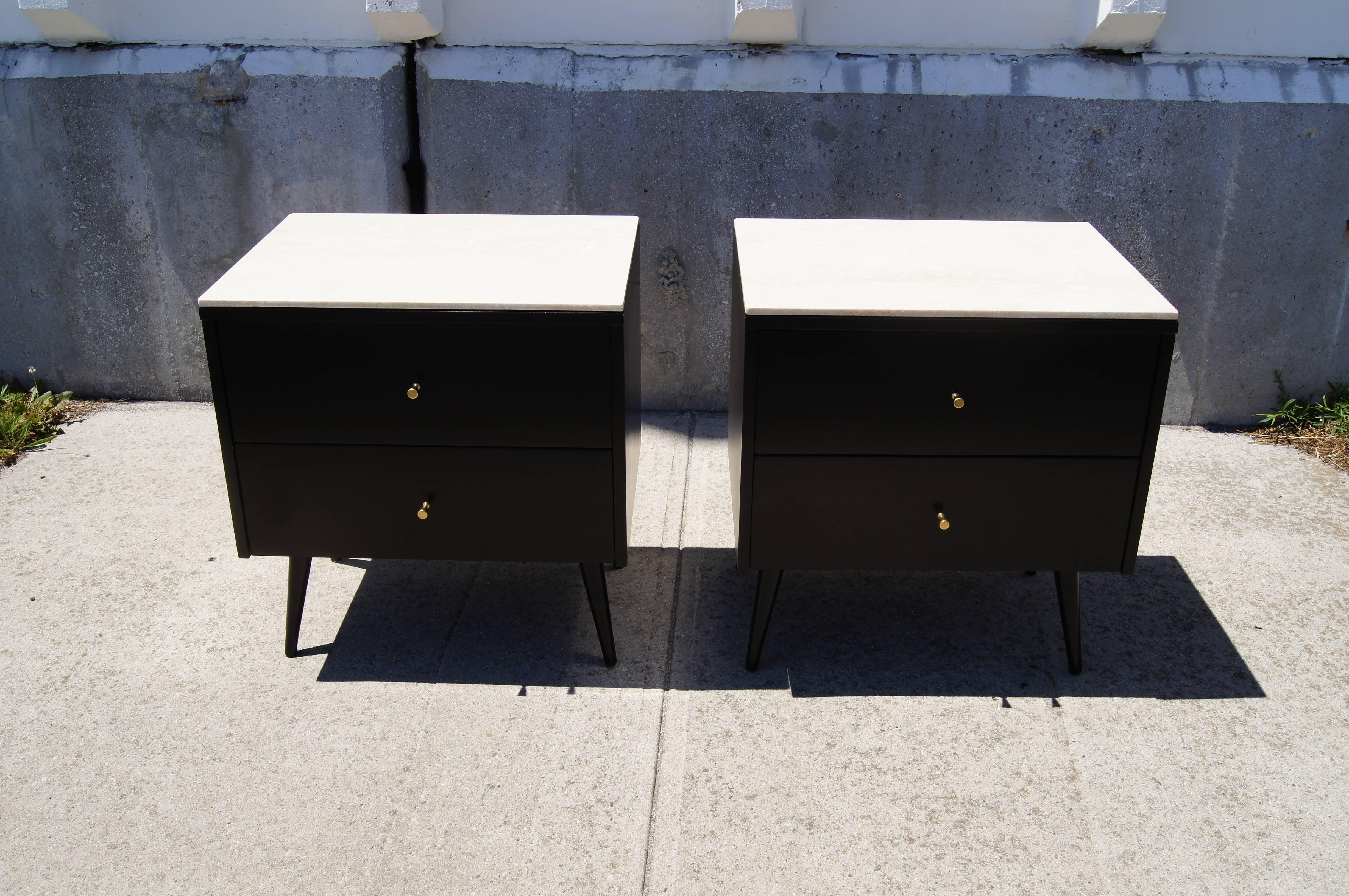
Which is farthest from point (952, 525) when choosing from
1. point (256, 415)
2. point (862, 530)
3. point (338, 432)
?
point (256, 415)

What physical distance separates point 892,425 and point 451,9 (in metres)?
2.02

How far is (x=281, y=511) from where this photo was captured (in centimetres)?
228

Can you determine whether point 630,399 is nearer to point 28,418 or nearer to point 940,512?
point 940,512

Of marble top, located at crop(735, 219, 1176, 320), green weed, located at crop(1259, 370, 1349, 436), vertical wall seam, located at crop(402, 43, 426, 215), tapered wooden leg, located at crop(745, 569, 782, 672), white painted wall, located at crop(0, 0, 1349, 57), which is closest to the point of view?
marble top, located at crop(735, 219, 1176, 320)

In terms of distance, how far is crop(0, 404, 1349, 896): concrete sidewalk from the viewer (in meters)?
1.95

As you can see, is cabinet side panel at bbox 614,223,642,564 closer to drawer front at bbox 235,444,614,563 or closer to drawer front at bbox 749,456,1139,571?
drawer front at bbox 235,444,614,563

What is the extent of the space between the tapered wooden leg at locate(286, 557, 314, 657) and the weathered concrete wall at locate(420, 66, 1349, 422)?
143cm

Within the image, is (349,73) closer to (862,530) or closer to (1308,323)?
(862,530)

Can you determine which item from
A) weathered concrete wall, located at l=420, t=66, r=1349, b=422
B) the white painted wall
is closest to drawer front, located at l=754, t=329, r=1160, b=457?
weathered concrete wall, located at l=420, t=66, r=1349, b=422

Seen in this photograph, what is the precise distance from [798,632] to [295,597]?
111 cm

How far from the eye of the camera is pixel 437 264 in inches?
90.6

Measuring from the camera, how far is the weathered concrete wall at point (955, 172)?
3.28 metres

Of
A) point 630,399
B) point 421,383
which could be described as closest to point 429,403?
point 421,383

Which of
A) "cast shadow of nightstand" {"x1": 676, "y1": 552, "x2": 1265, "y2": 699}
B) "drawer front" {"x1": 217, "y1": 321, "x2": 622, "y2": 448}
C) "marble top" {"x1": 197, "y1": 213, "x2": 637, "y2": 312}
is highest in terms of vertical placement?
"marble top" {"x1": 197, "y1": 213, "x2": 637, "y2": 312}
